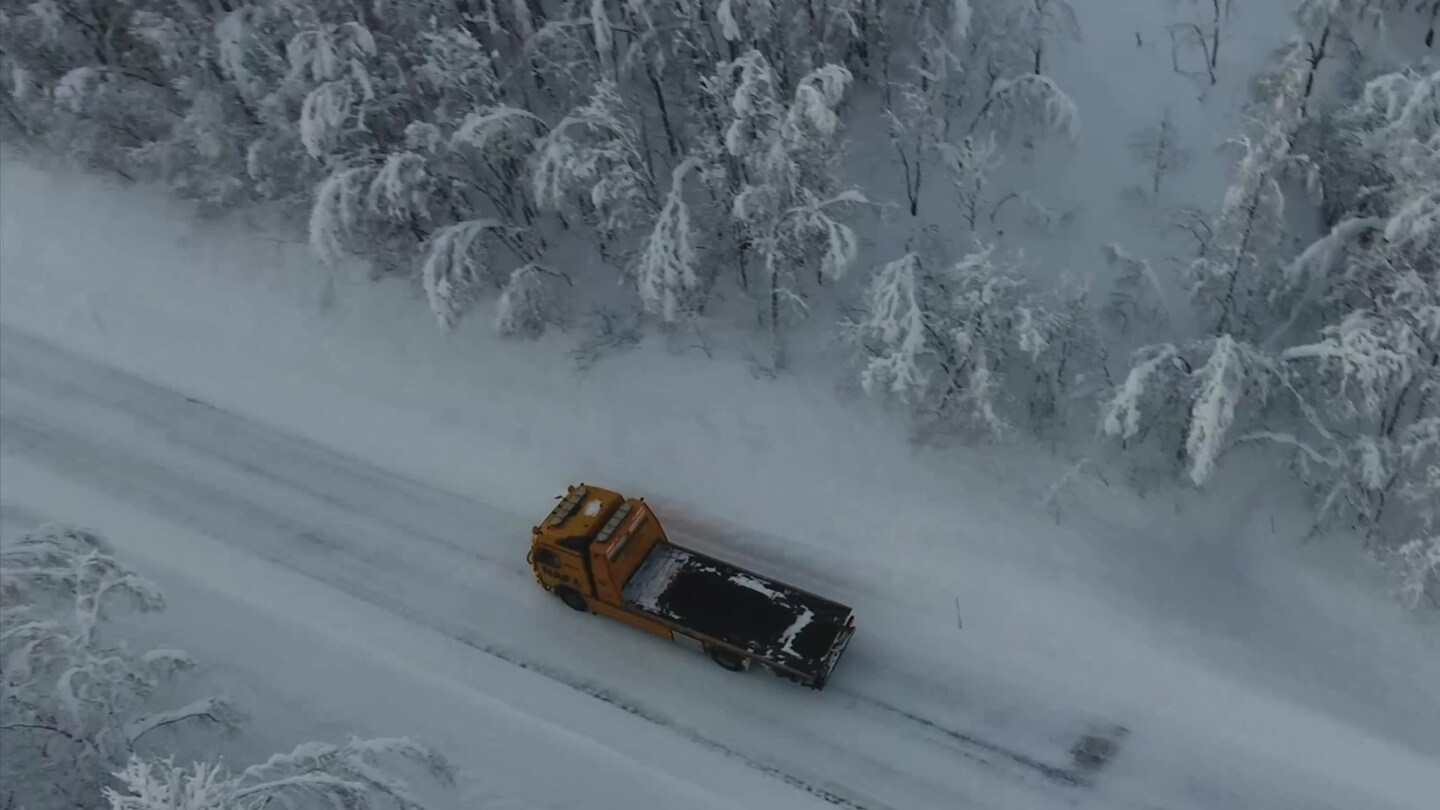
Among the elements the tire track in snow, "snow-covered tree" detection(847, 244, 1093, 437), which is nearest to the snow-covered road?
the tire track in snow

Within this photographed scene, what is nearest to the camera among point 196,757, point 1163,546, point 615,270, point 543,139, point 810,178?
point 196,757

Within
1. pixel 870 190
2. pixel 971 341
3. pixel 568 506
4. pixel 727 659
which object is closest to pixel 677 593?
pixel 727 659

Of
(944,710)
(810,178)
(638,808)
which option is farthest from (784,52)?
(638,808)

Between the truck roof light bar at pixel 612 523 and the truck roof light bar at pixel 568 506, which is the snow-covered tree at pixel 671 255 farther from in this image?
the truck roof light bar at pixel 612 523

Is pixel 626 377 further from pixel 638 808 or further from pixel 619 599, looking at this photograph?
pixel 638 808

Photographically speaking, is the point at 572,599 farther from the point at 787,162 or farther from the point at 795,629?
the point at 787,162

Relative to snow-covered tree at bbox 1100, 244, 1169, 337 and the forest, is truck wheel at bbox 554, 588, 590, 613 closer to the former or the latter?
the forest
